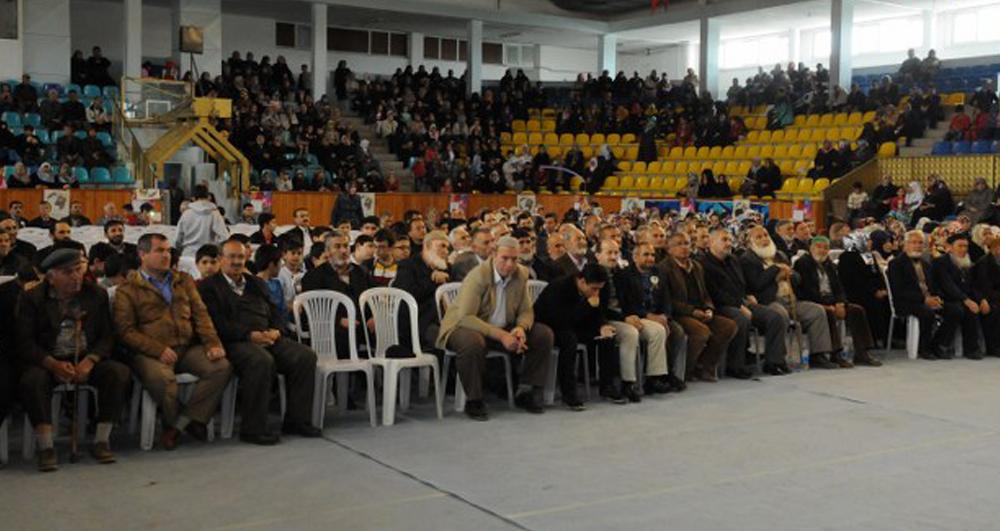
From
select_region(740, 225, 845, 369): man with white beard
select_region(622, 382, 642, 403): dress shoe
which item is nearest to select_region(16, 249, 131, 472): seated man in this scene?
select_region(622, 382, 642, 403): dress shoe

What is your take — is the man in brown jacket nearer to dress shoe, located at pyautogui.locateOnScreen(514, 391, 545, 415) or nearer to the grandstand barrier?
dress shoe, located at pyautogui.locateOnScreen(514, 391, 545, 415)

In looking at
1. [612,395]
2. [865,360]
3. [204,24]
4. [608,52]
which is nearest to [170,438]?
[612,395]

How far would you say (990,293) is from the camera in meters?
10.8

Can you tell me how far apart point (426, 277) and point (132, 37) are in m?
18.3

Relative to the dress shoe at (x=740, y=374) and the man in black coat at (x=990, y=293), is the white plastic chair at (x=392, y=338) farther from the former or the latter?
the man in black coat at (x=990, y=293)

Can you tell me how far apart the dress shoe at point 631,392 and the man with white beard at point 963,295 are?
4.08m

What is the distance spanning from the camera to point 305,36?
30750 mm

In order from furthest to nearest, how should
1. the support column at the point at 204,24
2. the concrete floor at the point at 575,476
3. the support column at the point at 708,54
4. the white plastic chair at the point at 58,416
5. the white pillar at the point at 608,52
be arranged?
1. the white pillar at the point at 608,52
2. the support column at the point at 708,54
3. the support column at the point at 204,24
4. the white plastic chair at the point at 58,416
5. the concrete floor at the point at 575,476

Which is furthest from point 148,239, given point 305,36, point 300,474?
point 305,36

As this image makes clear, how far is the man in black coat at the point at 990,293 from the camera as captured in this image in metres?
10.7

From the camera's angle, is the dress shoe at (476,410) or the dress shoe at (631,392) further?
the dress shoe at (631,392)

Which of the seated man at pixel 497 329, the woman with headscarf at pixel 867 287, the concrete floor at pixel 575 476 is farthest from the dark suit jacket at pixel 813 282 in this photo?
the seated man at pixel 497 329

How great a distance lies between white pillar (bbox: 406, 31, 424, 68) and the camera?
105 feet

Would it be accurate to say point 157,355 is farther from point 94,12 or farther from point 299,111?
point 94,12
